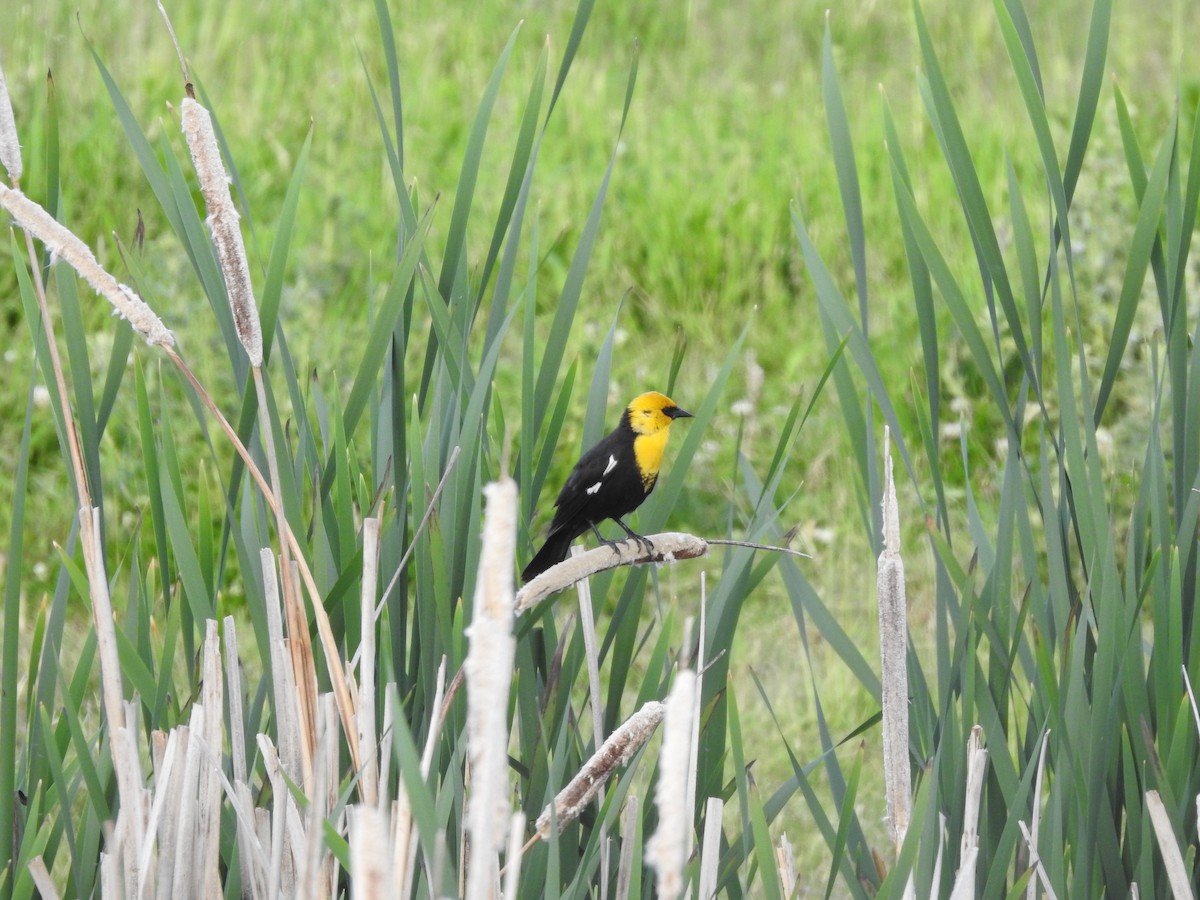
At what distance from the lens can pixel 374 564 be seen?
4.05 feet

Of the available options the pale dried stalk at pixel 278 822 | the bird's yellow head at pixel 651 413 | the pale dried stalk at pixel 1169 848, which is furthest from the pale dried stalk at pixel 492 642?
the bird's yellow head at pixel 651 413

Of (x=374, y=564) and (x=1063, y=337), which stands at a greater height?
(x=1063, y=337)

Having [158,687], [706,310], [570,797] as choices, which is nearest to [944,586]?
[570,797]

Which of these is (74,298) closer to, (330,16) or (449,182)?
(449,182)

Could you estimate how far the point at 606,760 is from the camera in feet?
3.55

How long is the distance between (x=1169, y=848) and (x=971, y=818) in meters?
0.18

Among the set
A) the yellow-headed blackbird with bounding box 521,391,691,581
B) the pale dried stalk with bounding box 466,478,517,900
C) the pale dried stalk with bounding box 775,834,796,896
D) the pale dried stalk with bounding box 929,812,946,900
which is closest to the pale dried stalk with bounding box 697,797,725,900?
the pale dried stalk with bounding box 775,834,796,896

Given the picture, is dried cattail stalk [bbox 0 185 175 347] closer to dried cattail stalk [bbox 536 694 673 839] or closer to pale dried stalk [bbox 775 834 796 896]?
dried cattail stalk [bbox 536 694 673 839]

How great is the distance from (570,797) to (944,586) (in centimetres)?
52

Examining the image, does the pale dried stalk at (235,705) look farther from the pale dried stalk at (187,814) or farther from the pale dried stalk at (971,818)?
the pale dried stalk at (971,818)

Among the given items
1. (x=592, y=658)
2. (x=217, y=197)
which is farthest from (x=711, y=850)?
(x=217, y=197)

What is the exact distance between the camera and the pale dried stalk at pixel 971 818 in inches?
48.4

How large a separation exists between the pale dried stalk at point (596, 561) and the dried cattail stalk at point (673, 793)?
324 millimetres

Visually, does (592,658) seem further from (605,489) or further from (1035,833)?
(605,489)
